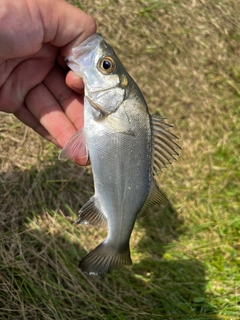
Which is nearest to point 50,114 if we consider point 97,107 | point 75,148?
→ point 75,148

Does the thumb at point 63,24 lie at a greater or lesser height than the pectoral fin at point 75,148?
greater

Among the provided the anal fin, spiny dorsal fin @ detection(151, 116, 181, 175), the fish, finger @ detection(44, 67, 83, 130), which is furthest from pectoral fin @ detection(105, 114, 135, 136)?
finger @ detection(44, 67, 83, 130)

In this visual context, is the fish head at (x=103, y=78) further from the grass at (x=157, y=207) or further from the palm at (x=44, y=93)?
the grass at (x=157, y=207)

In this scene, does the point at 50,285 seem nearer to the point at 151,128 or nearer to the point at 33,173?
the point at 33,173

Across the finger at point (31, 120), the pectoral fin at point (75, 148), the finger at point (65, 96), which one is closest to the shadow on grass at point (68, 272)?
the finger at point (31, 120)

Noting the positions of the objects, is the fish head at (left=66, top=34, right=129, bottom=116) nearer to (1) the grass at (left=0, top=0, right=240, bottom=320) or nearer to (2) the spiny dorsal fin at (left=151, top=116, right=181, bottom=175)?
(2) the spiny dorsal fin at (left=151, top=116, right=181, bottom=175)

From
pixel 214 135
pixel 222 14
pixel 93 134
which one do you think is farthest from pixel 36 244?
pixel 222 14
